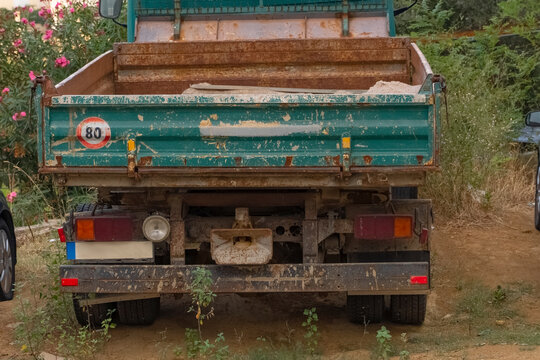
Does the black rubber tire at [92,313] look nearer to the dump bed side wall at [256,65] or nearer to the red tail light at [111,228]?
the red tail light at [111,228]

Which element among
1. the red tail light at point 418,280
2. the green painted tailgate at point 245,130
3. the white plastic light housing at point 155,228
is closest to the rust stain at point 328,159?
the green painted tailgate at point 245,130

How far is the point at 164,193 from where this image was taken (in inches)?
224

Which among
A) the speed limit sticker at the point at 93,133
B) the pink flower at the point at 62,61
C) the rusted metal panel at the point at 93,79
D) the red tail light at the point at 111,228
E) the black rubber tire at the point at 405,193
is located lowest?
the red tail light at the point at 111,228

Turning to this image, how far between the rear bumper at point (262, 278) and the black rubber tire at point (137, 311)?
26.4 inches

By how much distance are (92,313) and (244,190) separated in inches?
55.8

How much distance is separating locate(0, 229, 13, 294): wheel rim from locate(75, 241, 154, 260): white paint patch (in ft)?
4.36

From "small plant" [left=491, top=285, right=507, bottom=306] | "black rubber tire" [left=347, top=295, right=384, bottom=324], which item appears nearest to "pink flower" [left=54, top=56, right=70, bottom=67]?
"black rubber tire" [left=347, top=295, right=384, bottom=324]

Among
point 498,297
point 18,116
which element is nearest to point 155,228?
point 498,297

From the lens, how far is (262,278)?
5.62m

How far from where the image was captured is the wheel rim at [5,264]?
6.83 metres

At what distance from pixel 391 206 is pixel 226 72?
89.4 inches

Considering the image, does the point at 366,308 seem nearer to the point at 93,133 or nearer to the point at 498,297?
the point at 498,297

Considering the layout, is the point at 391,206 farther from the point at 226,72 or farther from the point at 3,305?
the point at 3,305

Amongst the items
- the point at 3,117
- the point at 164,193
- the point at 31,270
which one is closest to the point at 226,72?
the point at 164,193
